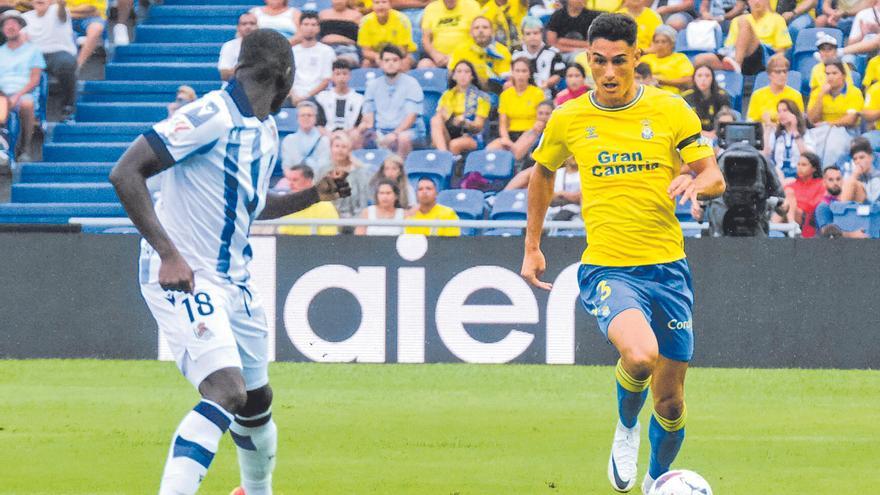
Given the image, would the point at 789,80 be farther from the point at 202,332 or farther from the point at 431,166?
the point at 202,332

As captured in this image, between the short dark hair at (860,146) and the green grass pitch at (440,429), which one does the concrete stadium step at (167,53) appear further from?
the short dark hair at (860,146)

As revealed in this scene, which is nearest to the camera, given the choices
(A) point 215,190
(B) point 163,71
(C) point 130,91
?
(A) point 215,190

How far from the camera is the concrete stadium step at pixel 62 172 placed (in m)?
19.2

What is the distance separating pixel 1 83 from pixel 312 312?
5820mm

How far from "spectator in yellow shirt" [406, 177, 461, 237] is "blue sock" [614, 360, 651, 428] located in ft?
25.2

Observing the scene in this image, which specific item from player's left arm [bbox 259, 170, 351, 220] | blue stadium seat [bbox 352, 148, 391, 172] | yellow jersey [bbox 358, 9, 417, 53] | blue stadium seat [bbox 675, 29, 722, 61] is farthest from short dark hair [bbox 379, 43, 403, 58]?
player's left arm [bbox 259, 170, 351, 220]

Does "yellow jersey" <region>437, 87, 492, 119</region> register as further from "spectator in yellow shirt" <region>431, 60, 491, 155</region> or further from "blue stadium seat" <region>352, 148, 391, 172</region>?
"blue stadium seat" <region>352, 148, 391, 172</region>

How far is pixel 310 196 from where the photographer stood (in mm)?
7277

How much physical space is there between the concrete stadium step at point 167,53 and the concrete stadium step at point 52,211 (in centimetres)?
305

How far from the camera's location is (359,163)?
16.9m

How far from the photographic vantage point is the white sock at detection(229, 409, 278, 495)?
6984 mm

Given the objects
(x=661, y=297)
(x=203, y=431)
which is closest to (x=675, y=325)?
(x=661, y=297)

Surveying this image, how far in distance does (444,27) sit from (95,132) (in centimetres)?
475

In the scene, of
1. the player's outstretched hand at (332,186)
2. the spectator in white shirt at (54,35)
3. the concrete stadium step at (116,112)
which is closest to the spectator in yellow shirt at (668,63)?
the concrete stadium step at (116,112)
